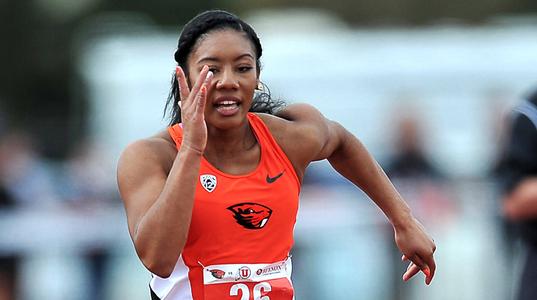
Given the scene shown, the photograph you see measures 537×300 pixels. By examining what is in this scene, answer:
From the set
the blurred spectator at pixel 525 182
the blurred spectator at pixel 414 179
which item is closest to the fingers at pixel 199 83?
the blurred spectator at pixel 525 182

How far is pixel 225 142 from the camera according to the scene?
215 inches

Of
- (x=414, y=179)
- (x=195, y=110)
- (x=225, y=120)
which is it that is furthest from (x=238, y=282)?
(x=414, y=179)

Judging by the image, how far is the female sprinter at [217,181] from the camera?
4988mm

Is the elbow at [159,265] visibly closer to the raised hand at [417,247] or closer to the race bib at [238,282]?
the race bib at [238,282]

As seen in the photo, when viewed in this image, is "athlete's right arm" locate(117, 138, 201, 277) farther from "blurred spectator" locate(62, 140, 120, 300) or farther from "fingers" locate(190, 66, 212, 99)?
"blurred spectator" locate(62, 140, 120, 300)

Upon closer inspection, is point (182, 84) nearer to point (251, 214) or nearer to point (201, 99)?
point (201, 99)

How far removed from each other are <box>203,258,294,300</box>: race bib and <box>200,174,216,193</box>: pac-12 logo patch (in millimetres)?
304

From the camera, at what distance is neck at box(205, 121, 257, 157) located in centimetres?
543

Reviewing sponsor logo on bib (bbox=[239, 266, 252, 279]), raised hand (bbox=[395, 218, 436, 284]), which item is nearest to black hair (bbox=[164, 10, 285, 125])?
sponsor logo on bib (bbox=[239, 266, 252, 279])

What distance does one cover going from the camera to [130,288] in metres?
12.7

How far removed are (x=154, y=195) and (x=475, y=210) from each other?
298 inches

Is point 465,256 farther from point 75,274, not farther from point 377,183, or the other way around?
point 377,183

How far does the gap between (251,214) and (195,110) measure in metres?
0.55

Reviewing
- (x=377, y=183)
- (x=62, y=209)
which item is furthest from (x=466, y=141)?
(x=377, y=183)
